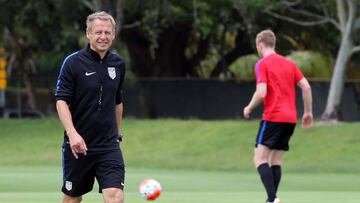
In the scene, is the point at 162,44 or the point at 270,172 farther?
the point at 162,44

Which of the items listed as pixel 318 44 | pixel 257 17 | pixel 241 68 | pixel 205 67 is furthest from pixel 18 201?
pixel 205 67

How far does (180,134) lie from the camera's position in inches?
1303

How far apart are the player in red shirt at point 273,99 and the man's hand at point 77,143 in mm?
4276

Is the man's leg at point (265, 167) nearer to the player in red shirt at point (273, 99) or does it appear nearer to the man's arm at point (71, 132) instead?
the player in red shirt at point (273, 99)

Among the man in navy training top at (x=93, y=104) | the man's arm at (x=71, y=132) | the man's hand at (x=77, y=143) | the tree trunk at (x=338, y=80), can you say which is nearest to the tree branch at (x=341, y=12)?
the tree trunk at (x=338, y=80)

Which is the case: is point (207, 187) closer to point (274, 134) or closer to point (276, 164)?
point (276, 164)

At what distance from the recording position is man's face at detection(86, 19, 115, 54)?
8789mm

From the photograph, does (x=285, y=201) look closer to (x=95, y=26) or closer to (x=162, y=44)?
(x=95, y=26)

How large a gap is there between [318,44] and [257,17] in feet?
16.7

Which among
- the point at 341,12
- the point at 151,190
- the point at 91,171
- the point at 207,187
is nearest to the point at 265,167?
the point at 151,190

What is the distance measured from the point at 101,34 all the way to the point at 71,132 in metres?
0.87

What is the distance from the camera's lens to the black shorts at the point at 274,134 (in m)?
12.8

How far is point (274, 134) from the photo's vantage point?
42.1 feet

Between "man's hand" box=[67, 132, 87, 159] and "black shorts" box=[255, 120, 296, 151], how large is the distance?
455cm
